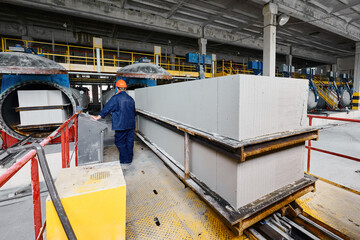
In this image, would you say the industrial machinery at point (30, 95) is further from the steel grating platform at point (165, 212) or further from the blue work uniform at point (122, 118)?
the steel grating platform at point (165, 212)

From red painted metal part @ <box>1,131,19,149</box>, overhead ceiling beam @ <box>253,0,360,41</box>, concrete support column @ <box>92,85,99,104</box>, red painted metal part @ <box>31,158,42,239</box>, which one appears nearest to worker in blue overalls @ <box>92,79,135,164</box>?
red painted metal part @ <box>31,158,42,239</box>

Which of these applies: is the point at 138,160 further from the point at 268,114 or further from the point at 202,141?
the point at 268,114

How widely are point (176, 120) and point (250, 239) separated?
206 centimetres

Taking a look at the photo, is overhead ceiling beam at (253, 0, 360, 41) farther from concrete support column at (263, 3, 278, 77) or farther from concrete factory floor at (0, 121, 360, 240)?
concrete factory floor at (0, 121, 360, 240)

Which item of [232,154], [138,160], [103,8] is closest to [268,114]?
[232,154]

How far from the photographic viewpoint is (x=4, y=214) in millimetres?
2744

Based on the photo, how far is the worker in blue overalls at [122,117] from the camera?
4004 millimetres

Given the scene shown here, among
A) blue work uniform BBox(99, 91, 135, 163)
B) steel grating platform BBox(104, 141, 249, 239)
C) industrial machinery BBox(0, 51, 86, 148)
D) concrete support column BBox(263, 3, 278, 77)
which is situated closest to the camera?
steel grating platform BBox(104, 141, 249, 239)

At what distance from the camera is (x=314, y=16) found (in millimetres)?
10797

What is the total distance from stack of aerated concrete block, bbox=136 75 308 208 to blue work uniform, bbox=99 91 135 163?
1.72 m

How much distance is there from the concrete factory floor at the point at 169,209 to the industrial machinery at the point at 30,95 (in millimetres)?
2624

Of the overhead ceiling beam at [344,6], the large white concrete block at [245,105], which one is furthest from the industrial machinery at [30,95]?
the overhead ceiling beam at [344,6]

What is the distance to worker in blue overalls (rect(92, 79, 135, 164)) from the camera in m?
4.00

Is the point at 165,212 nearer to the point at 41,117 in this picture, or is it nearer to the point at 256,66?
the point at 41,117
